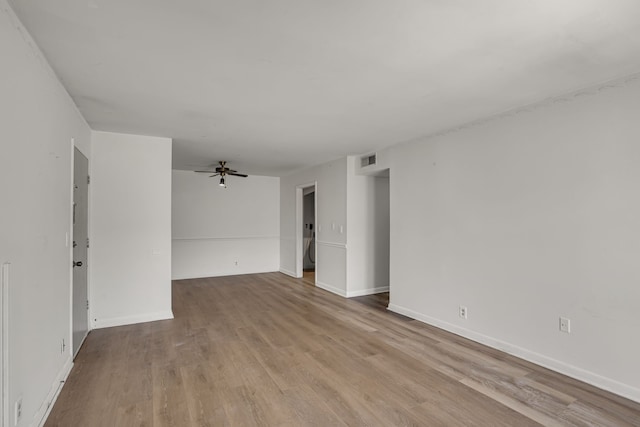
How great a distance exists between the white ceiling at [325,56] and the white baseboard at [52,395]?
232 cm

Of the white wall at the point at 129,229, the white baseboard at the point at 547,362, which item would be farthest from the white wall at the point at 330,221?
the white wall at the point at 129,229

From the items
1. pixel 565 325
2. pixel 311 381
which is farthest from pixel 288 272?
pixel 565 325

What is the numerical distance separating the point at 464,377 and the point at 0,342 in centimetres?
305

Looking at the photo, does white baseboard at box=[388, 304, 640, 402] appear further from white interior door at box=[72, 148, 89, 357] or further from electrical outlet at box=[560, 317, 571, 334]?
white interior door at box=[72, 148, 89, 357]

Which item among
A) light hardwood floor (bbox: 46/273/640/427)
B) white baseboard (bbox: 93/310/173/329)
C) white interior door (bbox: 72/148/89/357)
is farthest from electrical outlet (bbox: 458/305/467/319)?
white interior door (bbox: 72/148/89/357)

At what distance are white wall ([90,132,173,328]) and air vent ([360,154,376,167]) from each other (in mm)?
2959

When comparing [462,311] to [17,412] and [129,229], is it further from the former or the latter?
[129,229]

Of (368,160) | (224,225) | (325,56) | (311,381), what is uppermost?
(325,56)

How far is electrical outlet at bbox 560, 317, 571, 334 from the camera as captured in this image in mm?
2660

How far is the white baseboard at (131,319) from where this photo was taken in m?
3.83

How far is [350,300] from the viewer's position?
201 inches

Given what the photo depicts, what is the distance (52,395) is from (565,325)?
4.09 m

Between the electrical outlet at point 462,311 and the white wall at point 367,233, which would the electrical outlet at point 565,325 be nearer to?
the electrical outlet at point 462,311

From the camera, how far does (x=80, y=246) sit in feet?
10.8
